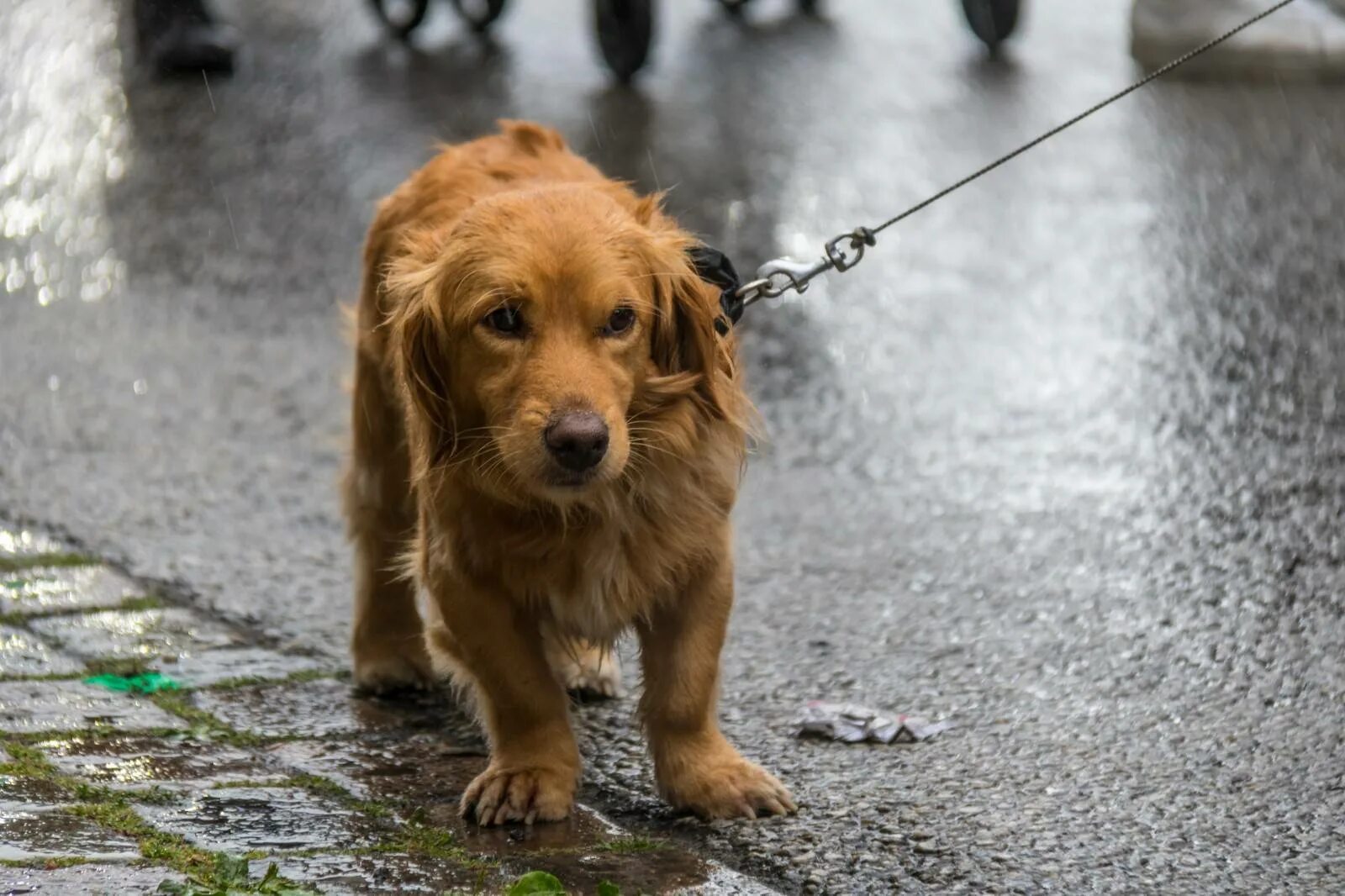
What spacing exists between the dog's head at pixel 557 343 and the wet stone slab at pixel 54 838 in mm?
902

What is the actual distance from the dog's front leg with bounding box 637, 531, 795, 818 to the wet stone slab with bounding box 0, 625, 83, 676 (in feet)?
5.13

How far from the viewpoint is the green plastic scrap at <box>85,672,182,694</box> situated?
4.43 m

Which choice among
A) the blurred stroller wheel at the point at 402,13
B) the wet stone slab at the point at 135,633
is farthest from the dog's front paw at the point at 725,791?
the blurred stroller wheel at the point at 402,13

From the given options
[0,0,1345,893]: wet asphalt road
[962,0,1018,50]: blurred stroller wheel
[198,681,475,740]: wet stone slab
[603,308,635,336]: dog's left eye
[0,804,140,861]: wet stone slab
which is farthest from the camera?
[962,0,1018,50]: blurred stroller wheel

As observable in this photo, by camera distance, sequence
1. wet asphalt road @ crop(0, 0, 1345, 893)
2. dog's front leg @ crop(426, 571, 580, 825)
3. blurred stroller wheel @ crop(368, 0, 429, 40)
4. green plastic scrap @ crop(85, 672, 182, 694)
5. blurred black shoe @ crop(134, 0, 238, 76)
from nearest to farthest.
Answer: dog's front leg @ crop(426, 571, 580, 825) < wet asphalt road @ crop(0, 0, 1345, 893) < green plastic scrap @ crop(85, 672, 182, 694) < blurred black shoe @ crop(134, 0, 238, 76) < blurred stroller wheel @ crop(368, 0, 429, 40)

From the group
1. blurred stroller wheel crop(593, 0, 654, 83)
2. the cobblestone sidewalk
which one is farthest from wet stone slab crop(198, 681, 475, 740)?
blurred stroller wheel crop(593, 0, 654, 83)

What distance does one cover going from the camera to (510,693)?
12.2ft

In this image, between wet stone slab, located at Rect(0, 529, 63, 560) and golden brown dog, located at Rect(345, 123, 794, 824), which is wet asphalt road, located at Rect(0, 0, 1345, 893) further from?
golden brown dog, located at Rect(345, 123, 794, 824)

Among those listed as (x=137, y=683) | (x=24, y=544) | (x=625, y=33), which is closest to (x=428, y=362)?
(x=137, y=683)

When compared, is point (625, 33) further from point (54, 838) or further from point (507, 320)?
point (54, 838)

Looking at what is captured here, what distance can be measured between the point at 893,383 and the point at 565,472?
399 cm

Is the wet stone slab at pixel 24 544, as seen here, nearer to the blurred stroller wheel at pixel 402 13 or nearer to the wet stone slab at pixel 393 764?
the wet stone slab at pixel 393 764

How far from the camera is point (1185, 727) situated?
401 cm

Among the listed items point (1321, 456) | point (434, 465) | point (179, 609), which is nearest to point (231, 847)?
point (434, 465)
